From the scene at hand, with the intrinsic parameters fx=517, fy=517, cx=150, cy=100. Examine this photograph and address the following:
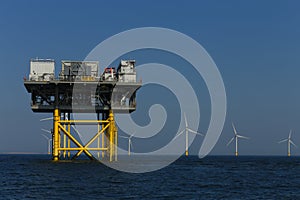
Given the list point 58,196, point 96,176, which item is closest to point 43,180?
point 96,176

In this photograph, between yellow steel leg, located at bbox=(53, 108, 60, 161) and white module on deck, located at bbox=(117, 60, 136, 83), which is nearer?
white module on deck, located at bbox=(117, 60, 136, 83)

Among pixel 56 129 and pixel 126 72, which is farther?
pixel 56 129

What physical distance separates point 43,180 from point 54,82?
17976 mm

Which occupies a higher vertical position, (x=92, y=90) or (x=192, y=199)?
(x=92, y=90)

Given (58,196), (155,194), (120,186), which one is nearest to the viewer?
(58,196)

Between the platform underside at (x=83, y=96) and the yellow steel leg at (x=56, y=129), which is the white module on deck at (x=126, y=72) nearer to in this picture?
the platform underside at (x=83, y=96)

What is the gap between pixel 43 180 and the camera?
134ft

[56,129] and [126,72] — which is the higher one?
[126,72]

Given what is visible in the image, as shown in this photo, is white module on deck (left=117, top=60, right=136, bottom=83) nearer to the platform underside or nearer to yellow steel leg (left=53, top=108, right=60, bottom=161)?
the platform underside

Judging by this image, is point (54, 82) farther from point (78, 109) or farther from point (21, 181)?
point (21, 181)

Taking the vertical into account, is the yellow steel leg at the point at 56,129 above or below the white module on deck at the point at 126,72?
below

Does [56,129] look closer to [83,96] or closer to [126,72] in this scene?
[83,96]

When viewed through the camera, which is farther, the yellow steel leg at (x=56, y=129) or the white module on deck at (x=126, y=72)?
the yellow steel leg at (x=56, y=129)

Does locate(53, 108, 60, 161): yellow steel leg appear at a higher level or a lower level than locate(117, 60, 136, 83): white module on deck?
lower
